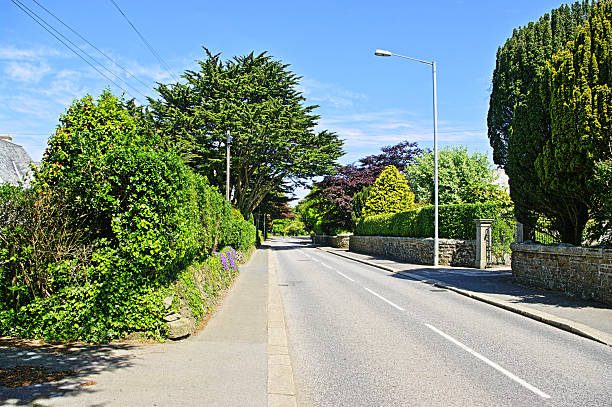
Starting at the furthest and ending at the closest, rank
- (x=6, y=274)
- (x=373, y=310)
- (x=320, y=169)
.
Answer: (x=320, y=169) < (x=373, y=310) < (x=6, y=274)

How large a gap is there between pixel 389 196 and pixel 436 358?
36351 millimetres

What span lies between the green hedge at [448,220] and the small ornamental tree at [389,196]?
335 inches

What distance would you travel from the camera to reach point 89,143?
839 cm

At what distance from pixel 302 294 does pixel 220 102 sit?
2521 cm

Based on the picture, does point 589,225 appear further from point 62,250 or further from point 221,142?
point 221,142

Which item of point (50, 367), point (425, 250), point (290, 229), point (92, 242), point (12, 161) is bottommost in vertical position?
point (50, 367)

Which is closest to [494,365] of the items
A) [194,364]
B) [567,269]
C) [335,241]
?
[194,364]

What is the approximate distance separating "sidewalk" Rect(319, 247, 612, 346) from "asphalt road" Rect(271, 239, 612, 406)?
30 centimetres

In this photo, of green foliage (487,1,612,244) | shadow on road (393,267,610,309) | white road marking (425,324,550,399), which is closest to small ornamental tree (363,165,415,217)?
shadow on road (393,267,610,309)

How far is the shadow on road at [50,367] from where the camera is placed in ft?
16.9

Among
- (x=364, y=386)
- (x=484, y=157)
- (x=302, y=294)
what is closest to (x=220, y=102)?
(x=484, y=157)

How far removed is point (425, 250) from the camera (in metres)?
27.1

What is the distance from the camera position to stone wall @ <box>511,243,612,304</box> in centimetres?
1177

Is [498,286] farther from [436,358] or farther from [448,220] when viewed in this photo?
[448,220]
